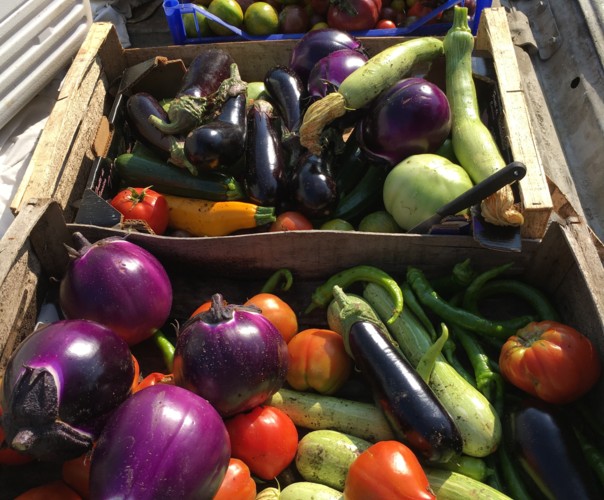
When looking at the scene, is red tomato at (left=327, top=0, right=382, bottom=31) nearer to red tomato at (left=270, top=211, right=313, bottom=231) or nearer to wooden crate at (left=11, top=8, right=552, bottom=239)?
wooden crate at (left=11, top=8, right=552, bottom=239)

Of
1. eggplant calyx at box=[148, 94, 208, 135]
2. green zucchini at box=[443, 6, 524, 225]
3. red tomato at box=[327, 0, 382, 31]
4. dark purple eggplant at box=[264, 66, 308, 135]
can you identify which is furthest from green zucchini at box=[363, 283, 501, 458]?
red tomato at box=[327, 0, 382, 31]

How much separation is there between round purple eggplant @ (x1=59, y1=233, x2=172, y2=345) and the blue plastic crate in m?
1.89

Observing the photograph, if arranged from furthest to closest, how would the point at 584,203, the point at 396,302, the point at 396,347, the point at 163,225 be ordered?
the point at 584,203
the point at 163,225
the point at 396,302
the point at 396,347

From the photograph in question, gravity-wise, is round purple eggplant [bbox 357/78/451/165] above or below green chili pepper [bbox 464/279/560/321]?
above

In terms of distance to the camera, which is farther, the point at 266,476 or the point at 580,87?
the point at 580,87

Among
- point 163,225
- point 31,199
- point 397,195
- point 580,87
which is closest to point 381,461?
point 397,195

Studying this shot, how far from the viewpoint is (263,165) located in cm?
230

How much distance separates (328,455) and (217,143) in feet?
4.30

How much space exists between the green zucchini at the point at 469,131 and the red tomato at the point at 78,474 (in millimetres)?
1540

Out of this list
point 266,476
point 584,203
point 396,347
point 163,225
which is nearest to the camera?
point 266,476

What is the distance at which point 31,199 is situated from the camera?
2.07 m

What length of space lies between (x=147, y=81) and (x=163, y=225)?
1.01 meters

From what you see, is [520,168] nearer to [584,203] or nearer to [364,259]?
[364,259]

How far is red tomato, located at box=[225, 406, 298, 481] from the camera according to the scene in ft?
5.38
